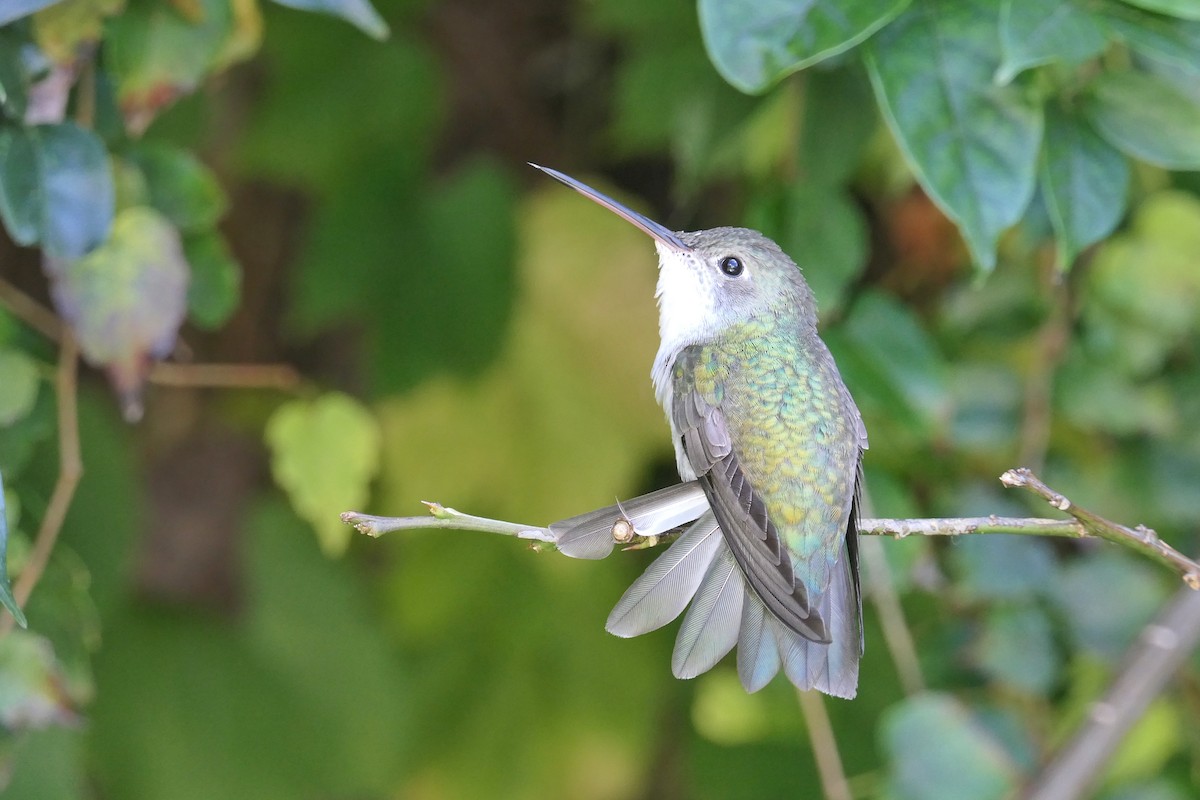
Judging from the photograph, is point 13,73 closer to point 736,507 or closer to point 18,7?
point 18,7

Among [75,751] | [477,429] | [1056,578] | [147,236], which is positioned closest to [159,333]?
[147,236]

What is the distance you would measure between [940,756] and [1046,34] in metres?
1.29

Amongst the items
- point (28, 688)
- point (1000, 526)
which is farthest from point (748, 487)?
point (28, 688)

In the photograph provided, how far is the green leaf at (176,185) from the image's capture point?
2041 mm

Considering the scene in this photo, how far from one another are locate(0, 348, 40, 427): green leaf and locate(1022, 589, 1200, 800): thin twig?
1.81 metres

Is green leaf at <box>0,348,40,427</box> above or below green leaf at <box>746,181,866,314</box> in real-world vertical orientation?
below

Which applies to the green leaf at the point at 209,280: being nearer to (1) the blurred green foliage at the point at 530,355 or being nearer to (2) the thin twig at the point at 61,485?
(1) the blurred green foliage at the point at 530,355

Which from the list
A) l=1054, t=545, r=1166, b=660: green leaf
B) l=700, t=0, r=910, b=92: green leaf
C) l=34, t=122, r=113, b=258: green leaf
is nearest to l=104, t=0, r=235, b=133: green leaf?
l=34, t=122, r=113, b=258: green leaf

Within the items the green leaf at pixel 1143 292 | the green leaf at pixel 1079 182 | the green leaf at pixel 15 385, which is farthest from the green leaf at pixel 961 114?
the green leaf at pixel 15 385

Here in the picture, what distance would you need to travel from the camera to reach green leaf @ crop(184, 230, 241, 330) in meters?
2.13

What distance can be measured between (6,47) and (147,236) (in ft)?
1.04

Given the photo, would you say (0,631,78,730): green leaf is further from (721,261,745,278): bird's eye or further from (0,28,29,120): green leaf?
(721,261,745,278): bird's eye

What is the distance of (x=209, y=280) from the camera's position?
214cm

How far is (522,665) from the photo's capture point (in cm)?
349
